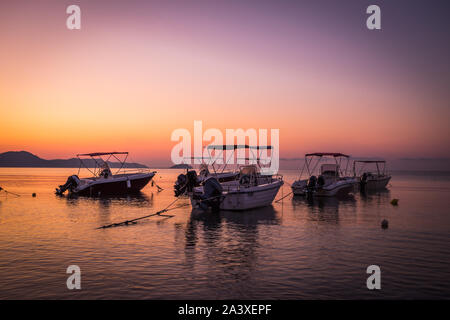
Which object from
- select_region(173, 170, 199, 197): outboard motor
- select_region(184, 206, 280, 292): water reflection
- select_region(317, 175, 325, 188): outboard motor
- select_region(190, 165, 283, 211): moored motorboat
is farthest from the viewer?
select_region(317, 175, 325, 188): outboard motor

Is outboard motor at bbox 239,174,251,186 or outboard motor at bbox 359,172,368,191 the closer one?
outboard motor at bbox 239,174,251,186

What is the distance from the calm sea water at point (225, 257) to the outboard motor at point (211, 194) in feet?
5.04

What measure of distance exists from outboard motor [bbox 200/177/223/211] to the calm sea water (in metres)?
1.54

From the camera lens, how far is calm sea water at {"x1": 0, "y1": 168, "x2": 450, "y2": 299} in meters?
9.83

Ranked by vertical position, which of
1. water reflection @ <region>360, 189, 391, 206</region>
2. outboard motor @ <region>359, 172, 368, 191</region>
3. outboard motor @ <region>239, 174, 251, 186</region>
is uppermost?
outboard motor @ <region>239, 174, 251, 186</region>

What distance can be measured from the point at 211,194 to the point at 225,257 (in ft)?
39.0

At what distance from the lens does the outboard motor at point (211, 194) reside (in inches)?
977

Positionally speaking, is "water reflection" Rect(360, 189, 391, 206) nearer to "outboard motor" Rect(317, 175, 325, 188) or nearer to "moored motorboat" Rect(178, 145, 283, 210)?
"outboard motor" Rect(317, 175, 325, 188)

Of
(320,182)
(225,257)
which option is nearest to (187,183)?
(320,182)

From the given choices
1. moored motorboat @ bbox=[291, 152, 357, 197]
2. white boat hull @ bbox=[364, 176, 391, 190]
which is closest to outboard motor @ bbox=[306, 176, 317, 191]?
moored motorboat @ bbox=[291, 152, 357, 197]

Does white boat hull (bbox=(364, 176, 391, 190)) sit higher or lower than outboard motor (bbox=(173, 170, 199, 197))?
lower

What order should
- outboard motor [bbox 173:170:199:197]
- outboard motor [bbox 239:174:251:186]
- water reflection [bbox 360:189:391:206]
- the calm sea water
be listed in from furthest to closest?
1. outboard motor [bbox 173:170:199:197]
2. water reflection [bbox 360:189:391:206]
3. outboard motor [bbox 239:174:251:186]
4. the calm sea water
